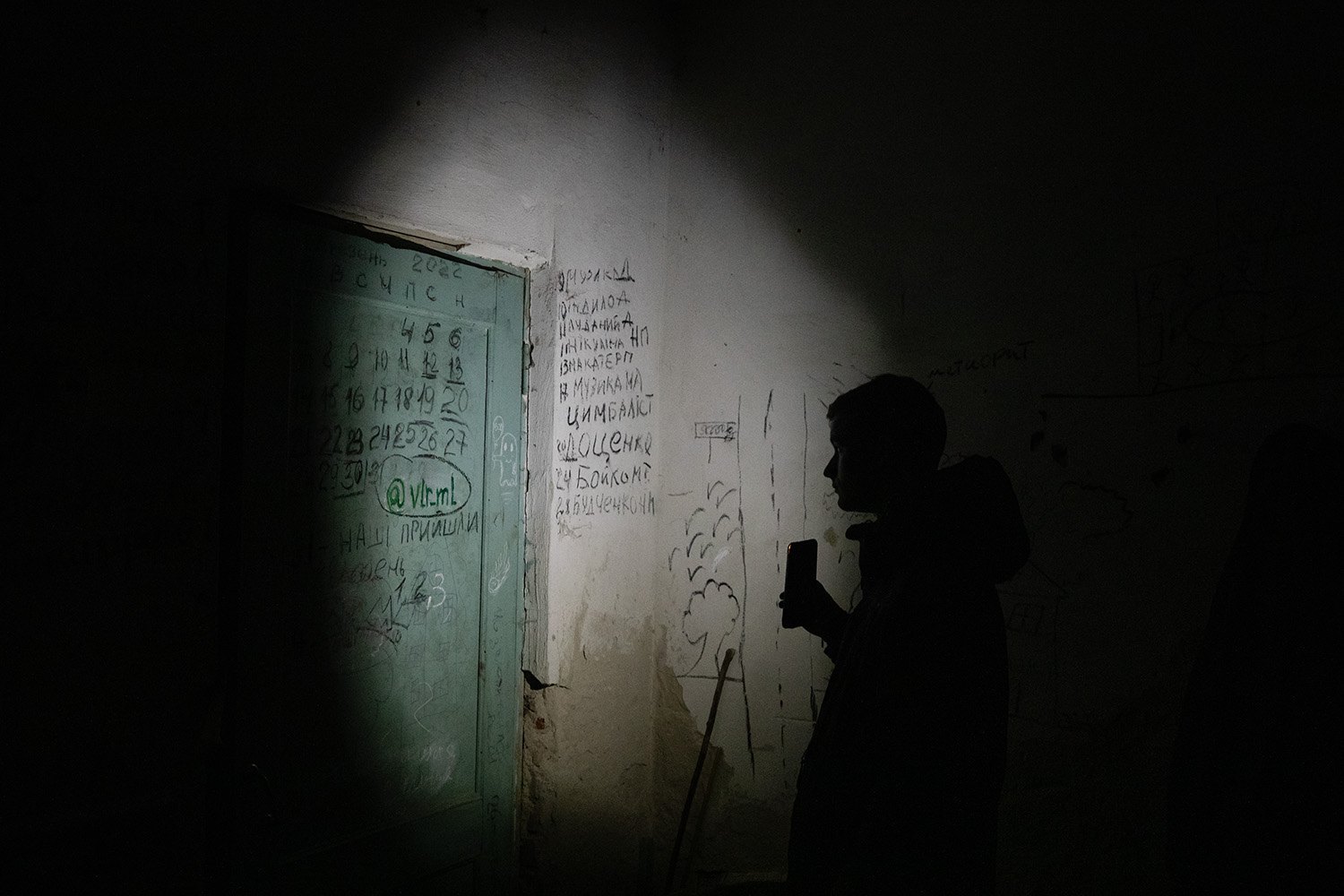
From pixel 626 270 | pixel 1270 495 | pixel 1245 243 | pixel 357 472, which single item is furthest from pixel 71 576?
pixel 1245 243

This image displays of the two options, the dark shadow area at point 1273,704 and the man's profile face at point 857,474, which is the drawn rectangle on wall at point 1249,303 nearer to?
the dark shadow area at point 1273,704

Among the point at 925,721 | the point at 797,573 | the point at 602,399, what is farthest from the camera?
the point at 602,399

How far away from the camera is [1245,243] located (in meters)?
1.97

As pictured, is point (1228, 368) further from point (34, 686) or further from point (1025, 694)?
point (34, 686)

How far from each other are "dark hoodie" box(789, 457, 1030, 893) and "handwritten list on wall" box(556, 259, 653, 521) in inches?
53.7

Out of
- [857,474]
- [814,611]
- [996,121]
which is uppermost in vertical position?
[996,121]

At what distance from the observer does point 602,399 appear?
2.71m

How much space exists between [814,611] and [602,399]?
1215 millimetres

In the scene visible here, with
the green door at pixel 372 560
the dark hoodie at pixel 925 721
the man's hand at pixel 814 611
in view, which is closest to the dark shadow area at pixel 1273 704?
the dark hoodie at pixel 925 721

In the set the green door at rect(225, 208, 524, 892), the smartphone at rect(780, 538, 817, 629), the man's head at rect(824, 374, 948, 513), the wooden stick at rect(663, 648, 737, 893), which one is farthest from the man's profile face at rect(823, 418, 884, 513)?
the wooden stick at rect(663, 648, 737, 893)

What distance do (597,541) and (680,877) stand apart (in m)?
1.29

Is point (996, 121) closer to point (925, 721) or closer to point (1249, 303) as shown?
point (1249, 303)

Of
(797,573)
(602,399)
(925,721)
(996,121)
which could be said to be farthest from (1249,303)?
(602,399)

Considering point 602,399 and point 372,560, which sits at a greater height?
point 602,399
